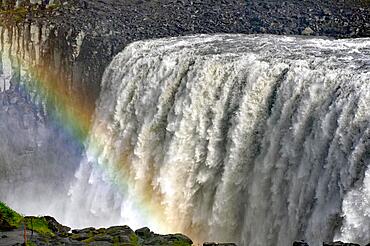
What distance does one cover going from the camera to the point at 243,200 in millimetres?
17875

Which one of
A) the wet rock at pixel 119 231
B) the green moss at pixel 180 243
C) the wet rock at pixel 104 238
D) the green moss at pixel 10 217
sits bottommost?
the green moss at pixel 180 243

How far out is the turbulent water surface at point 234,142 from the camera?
48.6ft

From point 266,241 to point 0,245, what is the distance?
22.1ft

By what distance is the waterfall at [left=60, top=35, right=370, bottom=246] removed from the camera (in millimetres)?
14922

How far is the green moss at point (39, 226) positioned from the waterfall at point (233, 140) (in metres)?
5.01

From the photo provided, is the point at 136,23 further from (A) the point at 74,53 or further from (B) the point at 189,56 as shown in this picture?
(B) the point at 189,56

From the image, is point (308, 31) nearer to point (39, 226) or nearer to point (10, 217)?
point (39, 226)

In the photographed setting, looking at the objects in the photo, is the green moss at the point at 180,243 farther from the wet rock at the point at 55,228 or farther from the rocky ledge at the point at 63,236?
the wet rock at the point at 55,228

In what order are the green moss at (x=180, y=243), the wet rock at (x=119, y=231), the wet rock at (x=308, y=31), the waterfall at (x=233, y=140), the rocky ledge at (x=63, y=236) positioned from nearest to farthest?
the rocky ledge at (x=63, y=236), the green moss at (x=180, y=243), the waterfall at (x=233, y=140), the wet rock at (x=119, y=231), the wet rock at (x=308, y=31)

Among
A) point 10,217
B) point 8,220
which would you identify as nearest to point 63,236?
point 8,220

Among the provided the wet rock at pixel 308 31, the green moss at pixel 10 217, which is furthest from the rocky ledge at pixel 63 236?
the wet rock at pixel 308 31

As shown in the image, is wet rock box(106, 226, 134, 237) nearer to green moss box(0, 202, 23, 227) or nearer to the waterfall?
green moss box(0, 202, 23, 227)

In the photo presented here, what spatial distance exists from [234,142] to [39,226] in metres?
5.72

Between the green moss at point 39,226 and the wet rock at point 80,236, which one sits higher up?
the green moss at point 39,226
